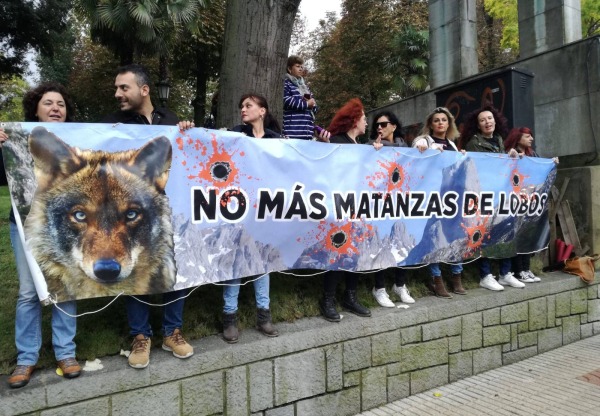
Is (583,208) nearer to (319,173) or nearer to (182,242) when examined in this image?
(319,173)

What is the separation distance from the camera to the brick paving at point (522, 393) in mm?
3736

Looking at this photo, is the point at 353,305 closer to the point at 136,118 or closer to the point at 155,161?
the point at 155,161

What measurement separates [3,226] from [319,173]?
4808mm

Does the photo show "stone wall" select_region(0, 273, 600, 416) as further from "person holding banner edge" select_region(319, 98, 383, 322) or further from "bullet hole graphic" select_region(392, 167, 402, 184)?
"bullet hole graphic" select_region(392, 167, 402, 184)

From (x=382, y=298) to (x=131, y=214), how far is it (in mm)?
2347

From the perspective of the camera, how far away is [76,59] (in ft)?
84.9

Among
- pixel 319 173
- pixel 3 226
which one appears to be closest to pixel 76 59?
pixel 3 226

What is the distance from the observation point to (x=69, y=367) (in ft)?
8.55

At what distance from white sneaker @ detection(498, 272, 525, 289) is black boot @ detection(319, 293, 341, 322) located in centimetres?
241

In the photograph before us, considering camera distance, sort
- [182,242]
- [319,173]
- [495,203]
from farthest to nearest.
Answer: [495,203]
[319,173]
[182,242]

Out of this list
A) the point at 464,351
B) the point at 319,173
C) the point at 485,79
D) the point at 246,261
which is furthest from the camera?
the point at 485,79

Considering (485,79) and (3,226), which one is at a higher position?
(485,79)

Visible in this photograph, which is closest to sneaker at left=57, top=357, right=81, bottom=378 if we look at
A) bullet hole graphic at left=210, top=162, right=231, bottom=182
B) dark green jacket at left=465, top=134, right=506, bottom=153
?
bullet hole graphic at left=210, top=162, right=231, bottom=182

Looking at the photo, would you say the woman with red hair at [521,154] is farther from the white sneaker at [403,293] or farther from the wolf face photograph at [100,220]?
the wolf face photograph at [100,220]
